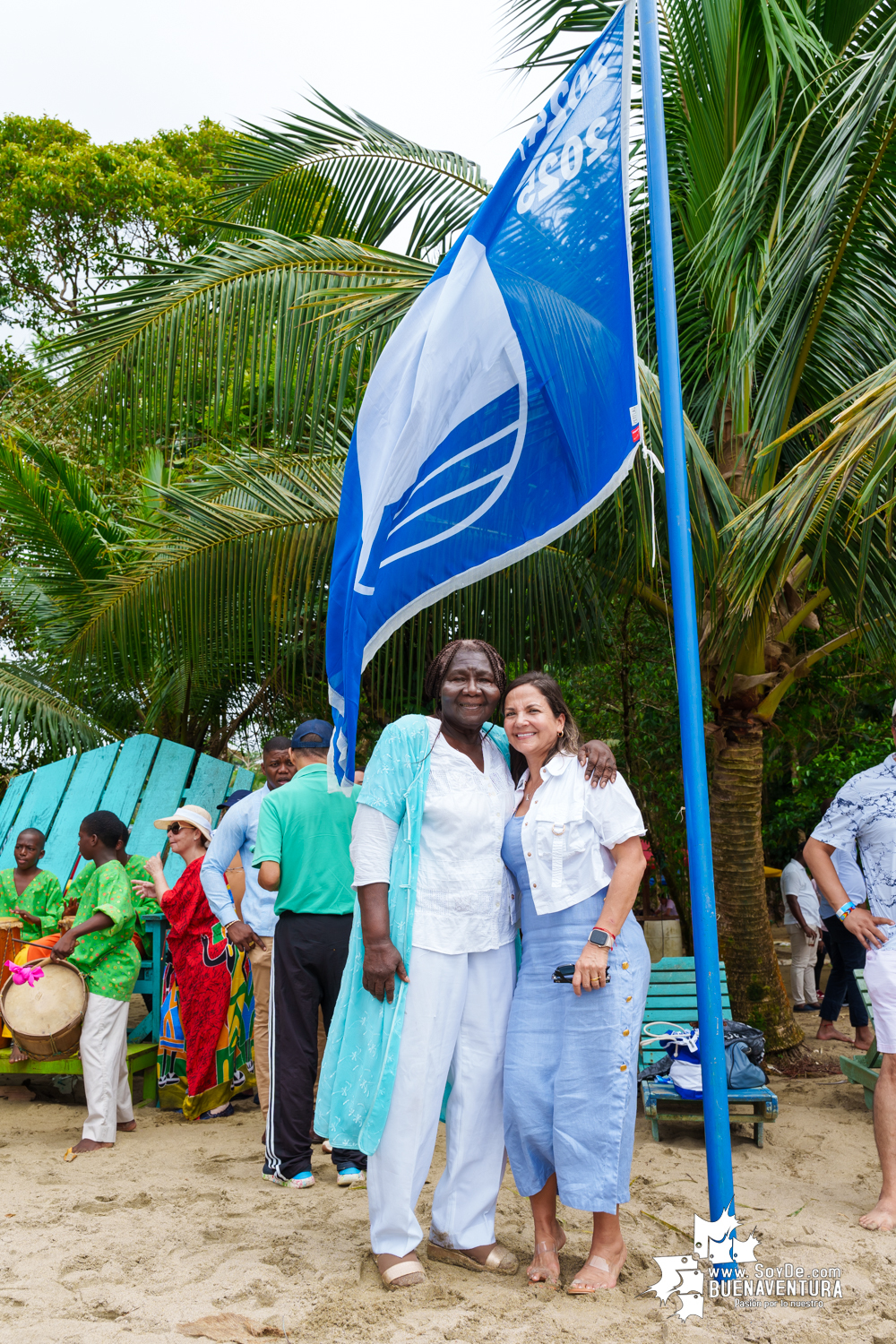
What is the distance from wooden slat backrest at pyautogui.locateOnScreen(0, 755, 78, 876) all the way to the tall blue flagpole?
5883mm

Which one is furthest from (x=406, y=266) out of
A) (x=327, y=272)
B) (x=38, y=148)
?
(x=38, y=148)

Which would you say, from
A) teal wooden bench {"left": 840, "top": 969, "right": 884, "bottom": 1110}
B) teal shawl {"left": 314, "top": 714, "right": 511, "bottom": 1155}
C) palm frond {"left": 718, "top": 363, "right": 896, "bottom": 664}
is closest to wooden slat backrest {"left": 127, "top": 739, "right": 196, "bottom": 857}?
palm frond {"left": 718, "top": 363, "right": 896, "bottom": 664}

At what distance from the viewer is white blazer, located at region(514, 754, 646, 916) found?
334 cm

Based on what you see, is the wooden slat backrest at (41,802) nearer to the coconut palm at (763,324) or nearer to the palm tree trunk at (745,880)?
the coconut palm at (763,324)

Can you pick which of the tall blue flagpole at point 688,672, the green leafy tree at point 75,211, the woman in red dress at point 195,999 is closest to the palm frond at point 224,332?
the tall blue flagpole at point 688,672

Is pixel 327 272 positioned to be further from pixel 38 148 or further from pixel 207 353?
pixel 38 148

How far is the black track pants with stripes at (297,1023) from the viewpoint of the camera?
14.8 feet

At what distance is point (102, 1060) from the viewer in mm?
5184

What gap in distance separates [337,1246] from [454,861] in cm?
145

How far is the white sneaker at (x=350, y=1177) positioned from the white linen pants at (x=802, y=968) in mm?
5398

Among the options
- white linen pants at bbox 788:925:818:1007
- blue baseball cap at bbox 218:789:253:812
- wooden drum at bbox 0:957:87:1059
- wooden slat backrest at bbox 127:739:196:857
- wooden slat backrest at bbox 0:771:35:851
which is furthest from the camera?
white linen pants at bbox 788:925:818:1007

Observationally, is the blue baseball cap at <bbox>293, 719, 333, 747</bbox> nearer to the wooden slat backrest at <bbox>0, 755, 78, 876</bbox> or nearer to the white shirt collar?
the white shirt collar

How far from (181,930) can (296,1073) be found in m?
1.44

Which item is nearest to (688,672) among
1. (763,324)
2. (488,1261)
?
(488,1261)
